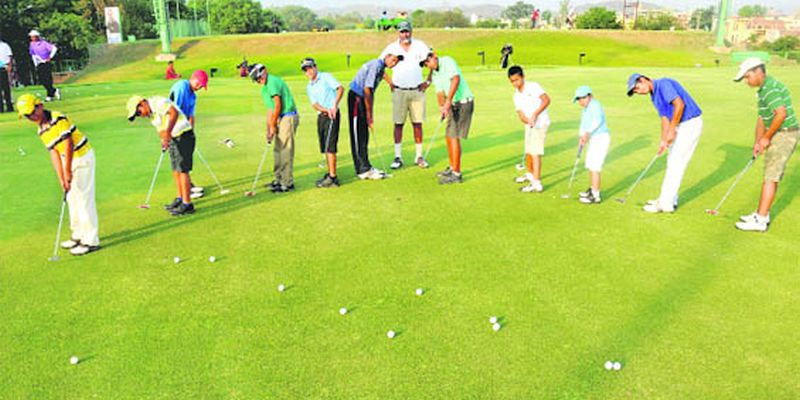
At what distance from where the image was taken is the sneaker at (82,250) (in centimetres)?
761

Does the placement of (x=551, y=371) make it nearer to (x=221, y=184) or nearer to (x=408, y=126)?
(x=221, y=184)

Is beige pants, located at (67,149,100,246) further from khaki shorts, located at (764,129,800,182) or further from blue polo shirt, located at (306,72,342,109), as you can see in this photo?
khaki shorts, located at (764,129,800,182)

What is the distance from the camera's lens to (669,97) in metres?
8.25

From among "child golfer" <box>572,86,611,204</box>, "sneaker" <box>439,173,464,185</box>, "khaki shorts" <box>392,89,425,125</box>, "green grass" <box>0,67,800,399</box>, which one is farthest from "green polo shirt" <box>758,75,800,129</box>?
"khaki shorts" <box>392,89,425,125</box>

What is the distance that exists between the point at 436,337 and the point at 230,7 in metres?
145

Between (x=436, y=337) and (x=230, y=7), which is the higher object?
(x=230, y=7)

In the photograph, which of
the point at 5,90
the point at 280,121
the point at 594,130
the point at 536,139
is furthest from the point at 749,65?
the point at 5,90

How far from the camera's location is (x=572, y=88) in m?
26.4

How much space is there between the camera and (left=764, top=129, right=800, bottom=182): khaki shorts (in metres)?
7.90

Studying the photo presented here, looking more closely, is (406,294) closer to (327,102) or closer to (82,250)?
(82,250)

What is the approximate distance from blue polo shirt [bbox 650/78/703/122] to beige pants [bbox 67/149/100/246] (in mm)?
8231

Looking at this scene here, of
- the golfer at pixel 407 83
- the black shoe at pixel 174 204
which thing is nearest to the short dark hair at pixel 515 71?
the golfer at pixel 407 83

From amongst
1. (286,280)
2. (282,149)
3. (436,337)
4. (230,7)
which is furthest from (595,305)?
(230,7)

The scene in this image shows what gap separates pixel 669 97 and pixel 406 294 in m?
5.14
